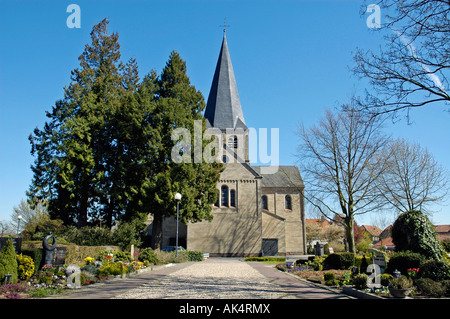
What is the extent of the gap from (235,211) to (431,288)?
30834 mm

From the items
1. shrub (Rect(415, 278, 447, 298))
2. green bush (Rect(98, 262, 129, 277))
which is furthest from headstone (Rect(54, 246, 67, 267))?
shrub (Rect(415, 278, 447, 298))

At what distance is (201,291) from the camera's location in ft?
32.7

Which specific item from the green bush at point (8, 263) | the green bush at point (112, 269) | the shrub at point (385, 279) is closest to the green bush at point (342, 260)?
the shrub at point (385, 279)

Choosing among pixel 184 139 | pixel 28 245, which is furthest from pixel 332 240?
pixel 28 245

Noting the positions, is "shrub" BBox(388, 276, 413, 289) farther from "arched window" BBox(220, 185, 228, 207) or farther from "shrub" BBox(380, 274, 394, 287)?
"arched window" BBox(220, 185, 228, 207)

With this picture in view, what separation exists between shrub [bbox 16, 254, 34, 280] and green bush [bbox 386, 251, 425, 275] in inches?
501

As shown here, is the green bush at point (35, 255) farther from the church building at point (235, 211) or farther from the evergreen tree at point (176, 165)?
the church building at point (235, 211)

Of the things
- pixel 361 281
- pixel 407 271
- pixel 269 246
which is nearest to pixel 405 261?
pixel 407 271

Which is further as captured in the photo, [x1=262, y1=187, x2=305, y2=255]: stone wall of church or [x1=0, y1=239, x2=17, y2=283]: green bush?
[x1=262, y1=187, x2=305, y2=255]: stone wall of church

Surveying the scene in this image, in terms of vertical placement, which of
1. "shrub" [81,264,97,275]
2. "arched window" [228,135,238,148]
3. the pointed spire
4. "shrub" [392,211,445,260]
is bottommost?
"shrub" [81,264,97,275]

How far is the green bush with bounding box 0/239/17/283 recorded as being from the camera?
9859 mm

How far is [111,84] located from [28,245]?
18.7 metres

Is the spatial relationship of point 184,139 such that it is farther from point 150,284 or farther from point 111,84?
point 150,284

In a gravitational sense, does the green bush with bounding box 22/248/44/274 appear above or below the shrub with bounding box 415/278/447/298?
above
